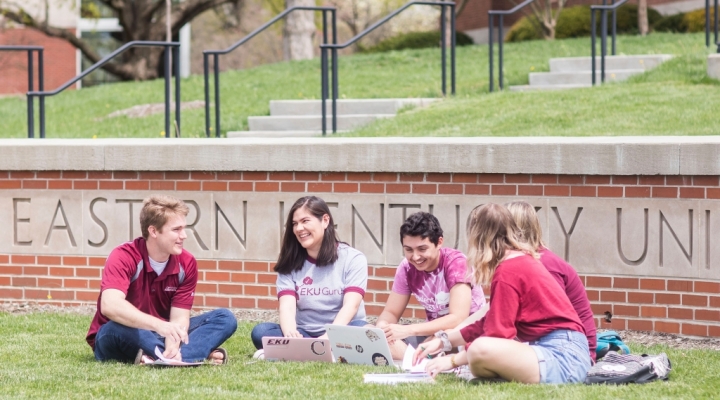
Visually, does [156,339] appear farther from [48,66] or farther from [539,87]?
[48,66]

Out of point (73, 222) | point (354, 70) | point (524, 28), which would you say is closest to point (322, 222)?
point (73, 222)

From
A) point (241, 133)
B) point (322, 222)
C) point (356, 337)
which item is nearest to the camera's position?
point (356, 337)

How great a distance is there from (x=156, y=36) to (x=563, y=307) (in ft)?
73.6

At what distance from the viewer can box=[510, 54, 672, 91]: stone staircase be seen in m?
12.4

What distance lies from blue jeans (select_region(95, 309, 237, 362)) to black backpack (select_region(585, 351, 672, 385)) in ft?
6.60

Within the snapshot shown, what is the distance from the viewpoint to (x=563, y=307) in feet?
15.7

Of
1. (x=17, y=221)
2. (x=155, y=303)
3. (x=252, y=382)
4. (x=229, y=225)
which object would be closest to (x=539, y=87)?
(x=229, y=225)

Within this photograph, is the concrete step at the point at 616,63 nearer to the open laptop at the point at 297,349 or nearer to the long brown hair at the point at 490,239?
the open laptop at the point at 297,349

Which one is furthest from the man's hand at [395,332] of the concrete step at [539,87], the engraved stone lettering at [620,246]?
the concrete step at [539,87]

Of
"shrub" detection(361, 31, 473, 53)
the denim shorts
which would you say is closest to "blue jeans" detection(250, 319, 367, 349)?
the denim shorts

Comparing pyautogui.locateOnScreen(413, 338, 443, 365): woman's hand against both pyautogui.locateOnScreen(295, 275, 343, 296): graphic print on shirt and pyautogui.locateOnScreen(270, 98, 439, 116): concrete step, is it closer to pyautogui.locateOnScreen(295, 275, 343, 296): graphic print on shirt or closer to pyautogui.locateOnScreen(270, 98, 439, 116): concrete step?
pyautogui.locateOnScreen(295, 275, 343, 296): graphic print on shirt

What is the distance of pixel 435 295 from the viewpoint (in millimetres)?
5660

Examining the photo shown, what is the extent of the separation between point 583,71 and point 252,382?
8875mm

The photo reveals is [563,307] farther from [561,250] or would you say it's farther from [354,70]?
[354,70]
